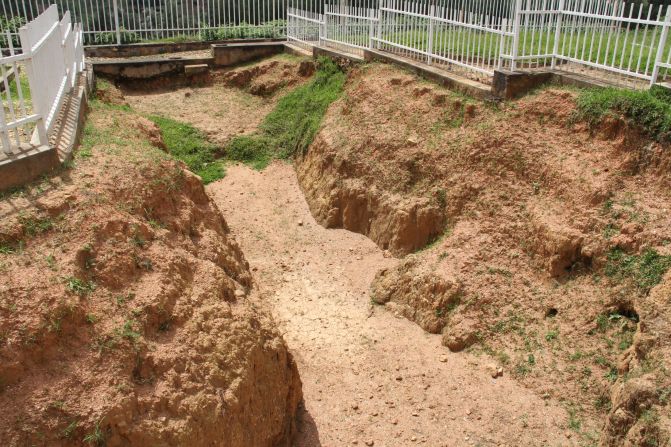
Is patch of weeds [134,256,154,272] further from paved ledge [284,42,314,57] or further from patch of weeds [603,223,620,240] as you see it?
paved ledge [284,42,314,57]

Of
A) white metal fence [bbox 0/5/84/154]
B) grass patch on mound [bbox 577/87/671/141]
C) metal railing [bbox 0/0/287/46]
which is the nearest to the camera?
white metal fence [bbox 0/5/84/154]

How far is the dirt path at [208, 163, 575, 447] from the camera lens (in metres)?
6.18

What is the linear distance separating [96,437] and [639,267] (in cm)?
563

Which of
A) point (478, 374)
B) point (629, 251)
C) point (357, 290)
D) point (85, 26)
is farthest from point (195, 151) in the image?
point (629, 251)

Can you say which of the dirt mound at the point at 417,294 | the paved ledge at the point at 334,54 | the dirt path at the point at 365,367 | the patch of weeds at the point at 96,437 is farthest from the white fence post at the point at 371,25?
the patch of weeds at the point at 96,437

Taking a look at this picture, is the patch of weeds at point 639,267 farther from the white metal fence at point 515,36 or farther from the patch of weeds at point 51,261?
the patch of weeds at point 51,261

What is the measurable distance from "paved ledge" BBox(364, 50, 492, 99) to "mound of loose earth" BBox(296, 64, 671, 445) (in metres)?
0.21

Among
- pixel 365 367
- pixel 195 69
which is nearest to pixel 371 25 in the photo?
pixel 195 69

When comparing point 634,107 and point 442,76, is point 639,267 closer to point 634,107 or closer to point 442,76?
point 634,107

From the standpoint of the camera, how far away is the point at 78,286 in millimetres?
4672

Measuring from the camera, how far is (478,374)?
22.2 ft

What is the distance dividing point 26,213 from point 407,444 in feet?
14.3

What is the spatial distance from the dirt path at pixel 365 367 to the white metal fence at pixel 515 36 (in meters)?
3.92

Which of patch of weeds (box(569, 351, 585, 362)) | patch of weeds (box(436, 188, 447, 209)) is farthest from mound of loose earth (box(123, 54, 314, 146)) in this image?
patch of weeds (box(569, 351, 585, 362))
